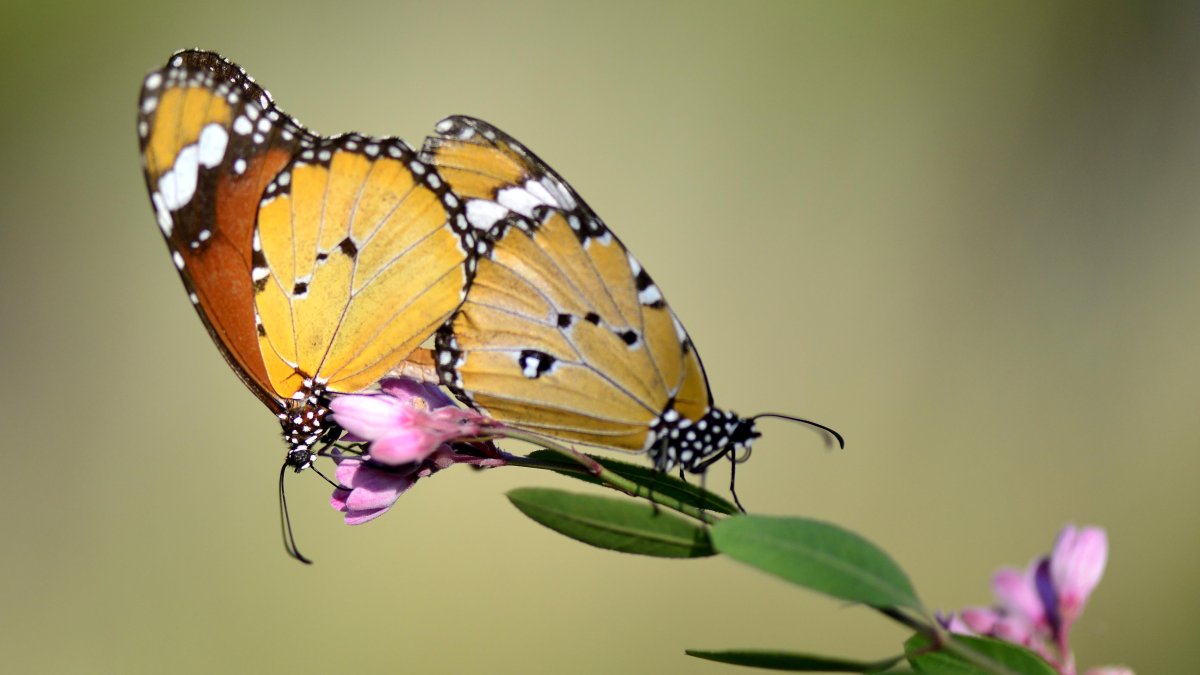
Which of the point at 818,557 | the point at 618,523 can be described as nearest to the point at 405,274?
the point at 618,523

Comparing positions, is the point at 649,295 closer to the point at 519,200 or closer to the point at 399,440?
the point at 519,200

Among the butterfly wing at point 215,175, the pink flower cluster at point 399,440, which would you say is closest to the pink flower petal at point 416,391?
the pink flower cluster at point 399,440

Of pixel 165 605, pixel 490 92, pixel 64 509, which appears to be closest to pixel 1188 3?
pixel 490 92

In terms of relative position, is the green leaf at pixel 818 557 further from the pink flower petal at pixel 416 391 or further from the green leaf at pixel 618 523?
the pink flower petal at pixel 416 391

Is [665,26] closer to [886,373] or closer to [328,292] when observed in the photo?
[886,373]

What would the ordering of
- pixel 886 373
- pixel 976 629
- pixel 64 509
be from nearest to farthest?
pixel 976 629, pixel 64 509, pixel 886 373

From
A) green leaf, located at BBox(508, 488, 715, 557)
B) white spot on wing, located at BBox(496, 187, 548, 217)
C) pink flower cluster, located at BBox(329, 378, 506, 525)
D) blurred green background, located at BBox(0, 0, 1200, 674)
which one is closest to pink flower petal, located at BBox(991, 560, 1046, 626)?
green leaf, located at BBox(508, 488, 715, 557)

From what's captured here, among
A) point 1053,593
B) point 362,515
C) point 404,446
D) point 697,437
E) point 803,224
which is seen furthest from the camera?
point 803,224
